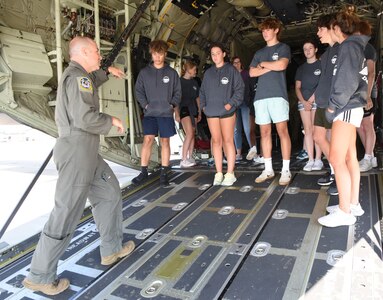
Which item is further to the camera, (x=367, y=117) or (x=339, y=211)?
(x=367, y=117)

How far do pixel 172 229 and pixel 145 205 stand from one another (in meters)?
0.79

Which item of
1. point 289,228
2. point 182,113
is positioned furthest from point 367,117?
point 182,113

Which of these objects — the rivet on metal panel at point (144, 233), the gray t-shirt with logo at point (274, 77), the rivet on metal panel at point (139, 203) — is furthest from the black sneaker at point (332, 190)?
the rivet on metal panel at point (139, 203)

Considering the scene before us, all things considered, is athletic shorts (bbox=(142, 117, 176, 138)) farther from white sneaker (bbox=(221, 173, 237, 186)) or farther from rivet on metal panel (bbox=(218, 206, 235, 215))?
rivet on metal panel (bbox=(218, 206, 235, 215))

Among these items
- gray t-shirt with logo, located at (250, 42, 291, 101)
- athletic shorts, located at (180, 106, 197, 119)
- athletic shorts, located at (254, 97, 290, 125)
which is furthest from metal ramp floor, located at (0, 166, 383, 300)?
athletic shorts, located at (180, 106, 197, 119)

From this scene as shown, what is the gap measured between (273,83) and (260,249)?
207cm

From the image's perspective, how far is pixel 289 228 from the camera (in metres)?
2.71

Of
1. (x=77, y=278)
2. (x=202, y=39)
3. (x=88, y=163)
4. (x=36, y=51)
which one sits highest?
(x=202, y=39)

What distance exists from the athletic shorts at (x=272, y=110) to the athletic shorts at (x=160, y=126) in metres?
1.17

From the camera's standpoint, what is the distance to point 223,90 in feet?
13.0

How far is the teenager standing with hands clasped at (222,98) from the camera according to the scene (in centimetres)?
394

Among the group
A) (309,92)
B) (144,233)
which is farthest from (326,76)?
(144,233)

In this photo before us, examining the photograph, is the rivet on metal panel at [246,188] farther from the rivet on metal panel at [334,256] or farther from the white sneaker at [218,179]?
the rivet on metal panel at [334,256]

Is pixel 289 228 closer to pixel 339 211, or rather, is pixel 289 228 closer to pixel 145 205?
pixel 339 211
